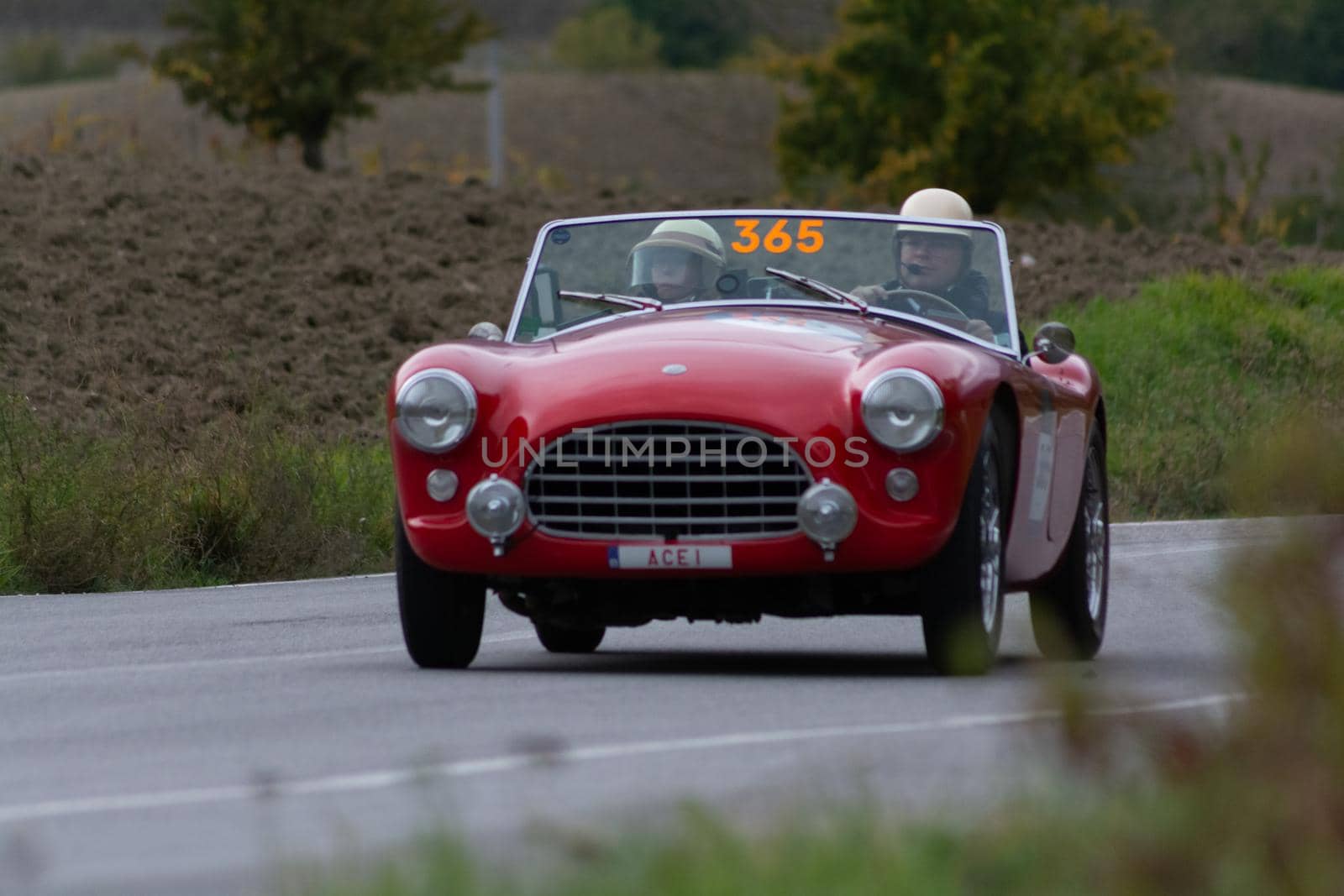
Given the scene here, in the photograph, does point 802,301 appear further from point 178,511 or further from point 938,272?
point 178,511

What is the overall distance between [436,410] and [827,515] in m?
1.26

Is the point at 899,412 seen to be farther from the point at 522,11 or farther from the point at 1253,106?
the point at 522,11

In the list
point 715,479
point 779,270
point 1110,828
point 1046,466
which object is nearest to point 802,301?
point 779,270

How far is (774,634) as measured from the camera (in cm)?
1065

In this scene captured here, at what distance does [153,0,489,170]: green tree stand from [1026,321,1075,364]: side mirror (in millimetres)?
26121

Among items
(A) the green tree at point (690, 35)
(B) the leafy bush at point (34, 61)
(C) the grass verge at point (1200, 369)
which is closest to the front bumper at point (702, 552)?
(C) the grass verge at point (1200, 369)

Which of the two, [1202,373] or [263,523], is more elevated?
[263,523]

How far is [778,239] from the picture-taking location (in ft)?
32.2

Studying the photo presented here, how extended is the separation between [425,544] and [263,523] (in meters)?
6.66

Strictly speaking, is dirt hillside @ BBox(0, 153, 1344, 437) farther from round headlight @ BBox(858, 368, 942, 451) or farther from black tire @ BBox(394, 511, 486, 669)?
round headlight @ BBox(858, 368, 942, 451)

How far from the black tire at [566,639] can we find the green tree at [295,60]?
84.5 feet

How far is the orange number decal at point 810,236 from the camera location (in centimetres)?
976

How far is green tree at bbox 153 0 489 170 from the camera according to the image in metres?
35.1

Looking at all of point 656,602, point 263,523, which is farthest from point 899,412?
point 263,523
